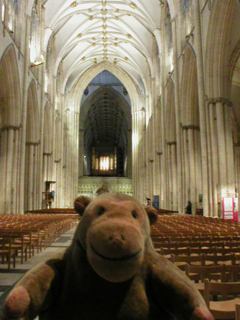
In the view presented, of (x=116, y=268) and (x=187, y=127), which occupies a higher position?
(x=187, y=127)

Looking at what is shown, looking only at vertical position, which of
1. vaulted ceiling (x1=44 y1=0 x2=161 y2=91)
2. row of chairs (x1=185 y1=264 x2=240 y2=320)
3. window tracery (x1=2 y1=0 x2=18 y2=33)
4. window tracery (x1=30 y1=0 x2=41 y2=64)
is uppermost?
vaulted ceiling (x1=44 y1=0 x2=161 y2=91)

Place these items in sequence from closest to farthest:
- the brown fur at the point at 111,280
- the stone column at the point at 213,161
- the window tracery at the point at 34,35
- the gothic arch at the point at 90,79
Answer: the brown fur at the point at 111,280 → the stone column at the point at 213,161 → the window tracery at the point at 34,35 → the gothic arch at the point at 90,79

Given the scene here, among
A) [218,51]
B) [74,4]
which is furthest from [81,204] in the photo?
[74,4]

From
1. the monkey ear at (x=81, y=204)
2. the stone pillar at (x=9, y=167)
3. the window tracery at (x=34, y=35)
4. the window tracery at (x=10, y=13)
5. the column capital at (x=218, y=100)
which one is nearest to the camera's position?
the monkey ear at (x=81, y=204)

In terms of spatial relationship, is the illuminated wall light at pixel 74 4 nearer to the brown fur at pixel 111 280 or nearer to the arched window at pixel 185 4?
the arched window at pixel 185 4

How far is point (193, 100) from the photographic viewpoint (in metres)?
18.7

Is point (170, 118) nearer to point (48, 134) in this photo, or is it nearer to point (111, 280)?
point (48, 134)

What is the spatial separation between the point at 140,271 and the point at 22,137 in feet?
58.6

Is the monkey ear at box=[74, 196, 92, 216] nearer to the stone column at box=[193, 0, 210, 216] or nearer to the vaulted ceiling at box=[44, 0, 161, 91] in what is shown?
the stone column at box=[193, 0, 210, 216]

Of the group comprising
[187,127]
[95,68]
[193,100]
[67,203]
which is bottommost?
[67,203]

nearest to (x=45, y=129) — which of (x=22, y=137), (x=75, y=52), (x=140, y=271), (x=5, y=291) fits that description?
(x=22, y=137)

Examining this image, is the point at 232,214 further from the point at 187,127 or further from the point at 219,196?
the point at 187,127

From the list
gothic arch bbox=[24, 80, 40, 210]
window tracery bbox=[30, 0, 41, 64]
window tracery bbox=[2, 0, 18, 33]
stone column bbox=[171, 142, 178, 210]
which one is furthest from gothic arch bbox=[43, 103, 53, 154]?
stone column bbox=[171, 142, 178, 210]

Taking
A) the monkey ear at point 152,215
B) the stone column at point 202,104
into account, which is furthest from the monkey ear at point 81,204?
the stone column at point 202,104
